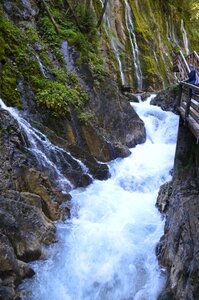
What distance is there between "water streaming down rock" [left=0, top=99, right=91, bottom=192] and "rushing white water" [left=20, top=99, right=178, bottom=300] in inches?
18.7

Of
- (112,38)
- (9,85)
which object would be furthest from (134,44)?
(9,85)

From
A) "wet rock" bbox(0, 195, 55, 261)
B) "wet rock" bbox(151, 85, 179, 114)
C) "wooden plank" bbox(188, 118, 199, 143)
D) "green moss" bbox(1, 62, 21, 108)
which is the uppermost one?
"wooden plank" bbox(188, 118, 199, 143)

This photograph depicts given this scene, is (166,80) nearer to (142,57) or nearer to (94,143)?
(142,57)

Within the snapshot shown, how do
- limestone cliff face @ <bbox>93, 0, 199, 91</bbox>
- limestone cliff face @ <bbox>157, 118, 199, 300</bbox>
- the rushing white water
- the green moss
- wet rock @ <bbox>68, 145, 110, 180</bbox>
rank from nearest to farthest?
1. limestone cliff face @ <bbox>157, 118, 199, 300</bbox>
2. the rushing white water
3. the green moss
4. wet rock @ <bbox>68, 145, 110, 180</bbox>
5. limestone cliff face @ <bbox>93, 0, 199, 91</bbox>

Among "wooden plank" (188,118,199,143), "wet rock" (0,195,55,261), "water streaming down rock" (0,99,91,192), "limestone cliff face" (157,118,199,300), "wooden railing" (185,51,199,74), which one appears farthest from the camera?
"wooden railing" (185,51,199,74)

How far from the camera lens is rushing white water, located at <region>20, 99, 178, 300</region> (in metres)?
6.79

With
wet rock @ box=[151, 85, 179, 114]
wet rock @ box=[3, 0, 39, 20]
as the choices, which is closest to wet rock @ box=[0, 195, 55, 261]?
wet rock @ box=[3, 0, 39, 20]

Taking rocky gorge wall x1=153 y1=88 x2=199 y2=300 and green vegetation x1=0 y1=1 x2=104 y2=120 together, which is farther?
green vegetation x1=0 y1=1 x2=104 y2=120

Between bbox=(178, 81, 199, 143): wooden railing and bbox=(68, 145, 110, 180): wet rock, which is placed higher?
bbox=(178, 81, 199, 143): wooden railing

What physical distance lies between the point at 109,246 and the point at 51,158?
3.37 metres

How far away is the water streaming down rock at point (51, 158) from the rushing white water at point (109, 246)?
1.56ft

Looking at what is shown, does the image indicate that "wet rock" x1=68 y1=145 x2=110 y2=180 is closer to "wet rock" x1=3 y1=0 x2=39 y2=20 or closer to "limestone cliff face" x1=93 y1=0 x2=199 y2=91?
"wet rock" x1=3 y1=0 x2=39 y2=20

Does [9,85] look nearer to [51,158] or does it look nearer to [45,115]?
[45,115]

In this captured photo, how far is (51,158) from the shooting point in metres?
10.2
